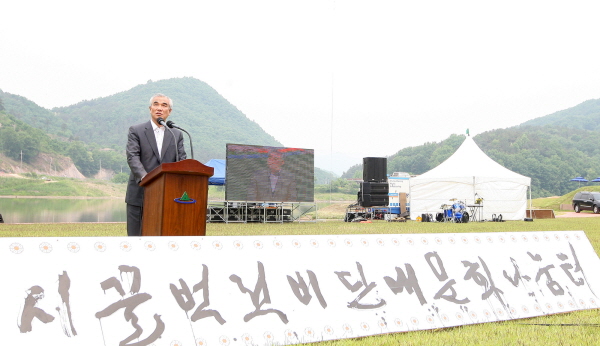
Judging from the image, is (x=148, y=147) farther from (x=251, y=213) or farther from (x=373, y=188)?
(x=373, y=188)

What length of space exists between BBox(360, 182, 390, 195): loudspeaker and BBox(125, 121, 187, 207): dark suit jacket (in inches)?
664

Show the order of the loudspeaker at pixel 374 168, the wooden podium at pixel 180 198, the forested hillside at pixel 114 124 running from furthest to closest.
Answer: the forested hillside at pixel 114 124
the loudspeaker at pixel 374 168
the wooden podium at pixel 180 198

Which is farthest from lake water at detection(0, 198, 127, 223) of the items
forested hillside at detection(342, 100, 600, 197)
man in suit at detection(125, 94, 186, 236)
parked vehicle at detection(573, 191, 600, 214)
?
forested hillside at detection(342, 100, 600, 197)

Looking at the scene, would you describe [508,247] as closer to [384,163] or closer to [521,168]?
[384,163]

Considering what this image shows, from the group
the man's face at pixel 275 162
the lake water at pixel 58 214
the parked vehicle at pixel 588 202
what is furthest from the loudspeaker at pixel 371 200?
the parked vehicle at pixel 588 202

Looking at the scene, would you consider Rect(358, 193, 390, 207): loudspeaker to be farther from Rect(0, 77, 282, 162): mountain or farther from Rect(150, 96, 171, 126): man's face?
Rect(0, 77, 282, 162): mountain

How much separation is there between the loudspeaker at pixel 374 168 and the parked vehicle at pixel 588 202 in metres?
14.0

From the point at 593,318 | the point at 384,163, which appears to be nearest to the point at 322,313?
the point at 593,318

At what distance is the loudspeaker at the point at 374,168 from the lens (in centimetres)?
2017

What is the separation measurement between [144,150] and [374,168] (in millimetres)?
17416

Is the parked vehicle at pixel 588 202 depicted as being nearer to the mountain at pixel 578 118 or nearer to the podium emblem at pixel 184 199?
the podium emblem at pixel 184 199

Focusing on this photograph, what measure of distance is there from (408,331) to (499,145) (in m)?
95.5

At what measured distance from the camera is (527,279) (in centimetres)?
304

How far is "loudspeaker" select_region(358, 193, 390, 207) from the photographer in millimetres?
19859
